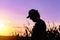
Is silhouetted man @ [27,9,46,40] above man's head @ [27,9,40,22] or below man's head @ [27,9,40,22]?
below

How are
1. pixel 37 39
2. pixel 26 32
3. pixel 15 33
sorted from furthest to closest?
pixel 15 33, pixel 26 32, pixel 37 39

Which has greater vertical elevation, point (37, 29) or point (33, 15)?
point (33, 15)

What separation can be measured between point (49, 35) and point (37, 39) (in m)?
5.17

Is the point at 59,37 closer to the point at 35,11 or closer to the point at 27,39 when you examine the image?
the point at 27,39

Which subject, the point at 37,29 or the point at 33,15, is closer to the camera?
the point at 37,29

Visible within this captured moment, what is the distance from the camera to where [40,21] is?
7039mm

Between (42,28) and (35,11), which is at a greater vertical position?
(35,11)

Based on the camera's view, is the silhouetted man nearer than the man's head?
Yes

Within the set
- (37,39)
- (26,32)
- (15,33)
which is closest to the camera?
(37,39)

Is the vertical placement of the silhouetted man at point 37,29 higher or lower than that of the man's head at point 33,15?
lower

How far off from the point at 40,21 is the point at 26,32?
15.8 ft

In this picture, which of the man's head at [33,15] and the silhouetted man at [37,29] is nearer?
the silhouetted man at [37,29]

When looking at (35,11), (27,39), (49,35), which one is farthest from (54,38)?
(35,11)

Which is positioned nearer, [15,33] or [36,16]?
[36,16]
